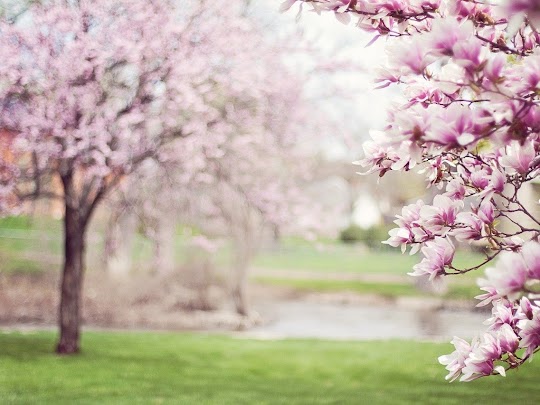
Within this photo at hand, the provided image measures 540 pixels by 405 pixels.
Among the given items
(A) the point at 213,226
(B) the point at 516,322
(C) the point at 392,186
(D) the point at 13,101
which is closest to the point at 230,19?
(D) the point at 13,101

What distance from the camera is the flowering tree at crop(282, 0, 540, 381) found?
1.97 meters

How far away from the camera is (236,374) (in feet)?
→ 29.4

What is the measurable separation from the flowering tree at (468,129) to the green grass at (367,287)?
22.0m

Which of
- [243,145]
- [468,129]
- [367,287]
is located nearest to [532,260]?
[468,129]

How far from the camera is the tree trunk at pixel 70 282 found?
930 centimetres

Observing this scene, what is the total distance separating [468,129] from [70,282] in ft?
26.5

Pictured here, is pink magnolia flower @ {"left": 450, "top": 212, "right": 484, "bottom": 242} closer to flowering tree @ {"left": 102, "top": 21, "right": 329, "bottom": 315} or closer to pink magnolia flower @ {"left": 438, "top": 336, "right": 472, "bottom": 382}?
pink magnolia flower @ {"left": 438, "top": 336, "right": 472, "bottom": 382}

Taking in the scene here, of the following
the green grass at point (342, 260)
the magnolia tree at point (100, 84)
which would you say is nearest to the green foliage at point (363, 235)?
the green grass at point (342, 260)

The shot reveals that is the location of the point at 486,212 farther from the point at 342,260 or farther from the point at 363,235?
the point at 363,235

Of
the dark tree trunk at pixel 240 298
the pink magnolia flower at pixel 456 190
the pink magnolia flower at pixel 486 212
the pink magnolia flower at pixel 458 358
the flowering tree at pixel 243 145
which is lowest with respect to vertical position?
the dark tree trunk at pixel 240 298

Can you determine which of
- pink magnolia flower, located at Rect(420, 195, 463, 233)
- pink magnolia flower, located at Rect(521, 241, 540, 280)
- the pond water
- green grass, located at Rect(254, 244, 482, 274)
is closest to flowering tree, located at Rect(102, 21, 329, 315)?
the pond water

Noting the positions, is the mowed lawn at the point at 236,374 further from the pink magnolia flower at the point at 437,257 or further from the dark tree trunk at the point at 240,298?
the dark tree trunk at the point at 240,298

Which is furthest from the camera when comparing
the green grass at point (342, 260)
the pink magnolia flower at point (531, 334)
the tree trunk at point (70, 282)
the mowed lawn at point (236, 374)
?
the green grass at point (342, 260)

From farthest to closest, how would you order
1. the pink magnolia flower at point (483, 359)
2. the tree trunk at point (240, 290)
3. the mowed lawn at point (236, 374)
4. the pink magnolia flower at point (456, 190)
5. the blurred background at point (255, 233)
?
1. the tree trunk at point (240, 290)
2. the blurred background at point (255, 233)
3. the mowed lawn at point (236, 374)
4. the pink magnolia flower at point (456, 190)
5. the pink magnolia flower at point (483, 359)
